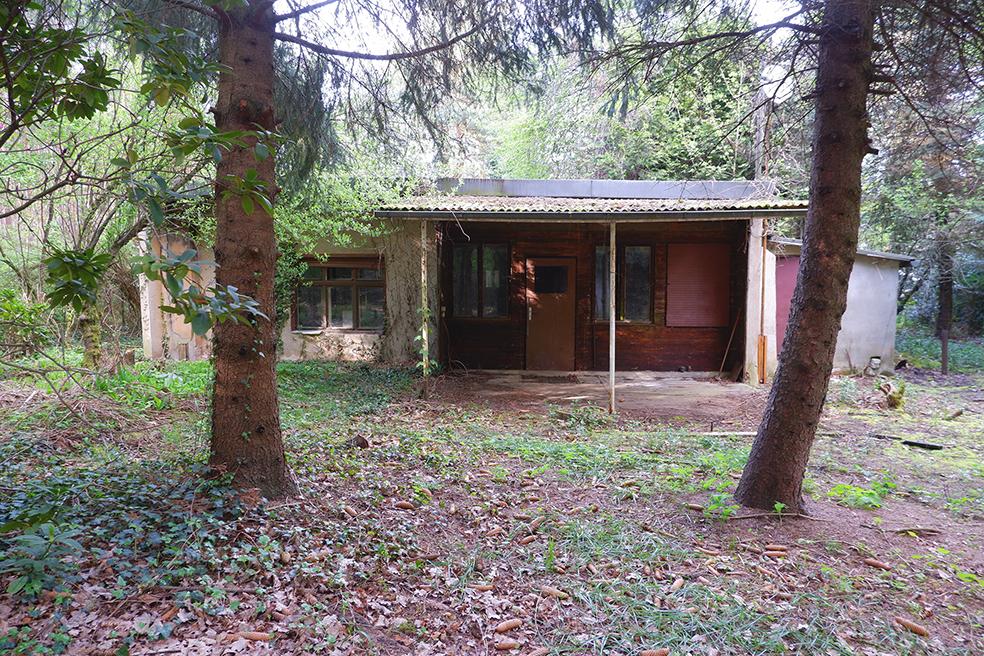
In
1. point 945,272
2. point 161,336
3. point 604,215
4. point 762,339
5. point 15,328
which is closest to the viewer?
point 15,328

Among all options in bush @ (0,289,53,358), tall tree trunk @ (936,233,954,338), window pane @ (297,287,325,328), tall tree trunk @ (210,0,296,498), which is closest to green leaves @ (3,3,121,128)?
tall tree trunk @ (210,0,296,498)

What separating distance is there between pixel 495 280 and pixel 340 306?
11.1 ft

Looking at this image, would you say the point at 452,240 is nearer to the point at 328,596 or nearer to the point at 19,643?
the point at 328,596

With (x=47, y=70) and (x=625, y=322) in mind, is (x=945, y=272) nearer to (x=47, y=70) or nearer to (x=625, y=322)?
(x=625, y=322)

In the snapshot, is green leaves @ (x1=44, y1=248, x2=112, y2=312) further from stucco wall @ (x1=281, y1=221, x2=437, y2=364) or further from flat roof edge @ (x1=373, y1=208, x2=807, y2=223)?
stucco wall @ (x1=281, y1=221, x2=437, y2=364)

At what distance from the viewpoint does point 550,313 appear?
1138 cm

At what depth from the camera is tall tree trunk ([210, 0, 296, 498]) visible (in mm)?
3514

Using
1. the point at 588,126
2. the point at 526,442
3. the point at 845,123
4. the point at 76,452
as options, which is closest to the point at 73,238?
the point at 76,452

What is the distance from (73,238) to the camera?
303 inches

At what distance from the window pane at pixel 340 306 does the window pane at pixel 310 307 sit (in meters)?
0.17

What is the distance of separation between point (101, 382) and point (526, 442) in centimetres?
468

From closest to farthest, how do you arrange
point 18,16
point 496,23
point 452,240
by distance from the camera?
point 18,16
point 496,23
point 452,240

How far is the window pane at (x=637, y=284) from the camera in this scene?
11.4m

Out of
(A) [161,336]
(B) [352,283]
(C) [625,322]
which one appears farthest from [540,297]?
(A) [161,336]
